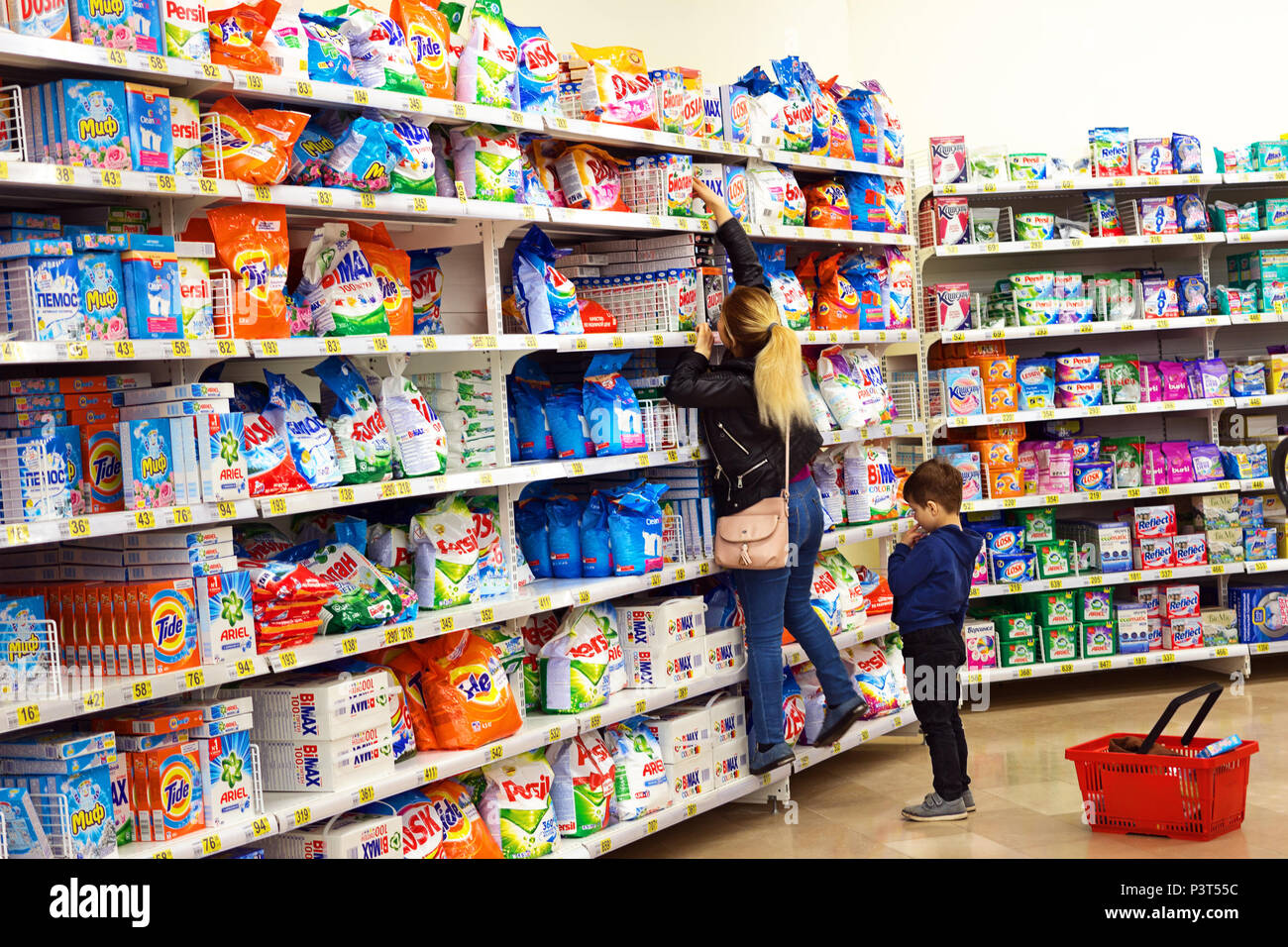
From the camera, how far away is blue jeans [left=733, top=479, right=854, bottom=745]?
4.80 m

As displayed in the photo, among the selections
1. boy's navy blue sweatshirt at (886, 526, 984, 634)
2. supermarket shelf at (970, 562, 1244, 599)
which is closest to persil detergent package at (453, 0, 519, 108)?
boy's navy blue sweatshirt at (886, 526, 984, 634)

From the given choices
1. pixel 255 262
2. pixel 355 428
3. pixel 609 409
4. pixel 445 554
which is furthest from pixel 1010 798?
pixel 255 262

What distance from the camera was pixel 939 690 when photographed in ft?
15.9

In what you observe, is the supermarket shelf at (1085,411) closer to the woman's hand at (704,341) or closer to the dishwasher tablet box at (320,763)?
the woman's hand at (704,341)

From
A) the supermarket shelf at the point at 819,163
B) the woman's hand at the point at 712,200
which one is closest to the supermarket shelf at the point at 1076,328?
the supermarket shelf at the point at 819,163

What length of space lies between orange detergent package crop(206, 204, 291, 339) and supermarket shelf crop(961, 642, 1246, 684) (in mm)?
4262

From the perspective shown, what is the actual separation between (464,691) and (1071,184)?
14.4 ft

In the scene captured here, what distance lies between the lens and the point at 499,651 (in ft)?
13.6

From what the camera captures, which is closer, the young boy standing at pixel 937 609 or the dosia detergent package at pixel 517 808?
the dosia detergent package at pixel 517 808

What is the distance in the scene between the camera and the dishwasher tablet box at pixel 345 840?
3.51m

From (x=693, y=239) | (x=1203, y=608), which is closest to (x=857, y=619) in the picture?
(x=693, y=239)

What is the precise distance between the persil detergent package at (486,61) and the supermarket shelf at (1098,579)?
3.68m

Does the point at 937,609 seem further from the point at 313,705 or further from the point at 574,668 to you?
the point at 313,705

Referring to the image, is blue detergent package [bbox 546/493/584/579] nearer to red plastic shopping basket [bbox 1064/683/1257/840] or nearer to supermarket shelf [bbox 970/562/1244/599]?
red plastic shopping basket [bbox 1064/683/1257/840]
